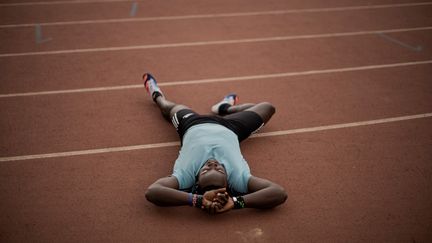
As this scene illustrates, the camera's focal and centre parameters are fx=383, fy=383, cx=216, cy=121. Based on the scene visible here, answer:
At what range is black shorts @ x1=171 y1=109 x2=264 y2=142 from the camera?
387cm

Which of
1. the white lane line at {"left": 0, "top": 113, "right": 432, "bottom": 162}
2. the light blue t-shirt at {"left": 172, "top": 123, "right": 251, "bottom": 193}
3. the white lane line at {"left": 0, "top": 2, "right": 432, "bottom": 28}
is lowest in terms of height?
the light blue t-shirt at {"left": 172, "top": 123, "right": 251, "bottom": 193}

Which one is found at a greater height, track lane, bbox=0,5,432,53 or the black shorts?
track lane, bbox=0,5,432,53

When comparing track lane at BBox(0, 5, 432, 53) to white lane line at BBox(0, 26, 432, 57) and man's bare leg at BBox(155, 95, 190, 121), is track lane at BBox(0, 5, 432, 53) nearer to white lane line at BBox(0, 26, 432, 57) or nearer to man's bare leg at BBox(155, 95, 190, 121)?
white lane line at BBox(0, 26, 432, 57)

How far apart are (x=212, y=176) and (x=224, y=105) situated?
1598mm

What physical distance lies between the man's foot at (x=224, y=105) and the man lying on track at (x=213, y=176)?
52 cm

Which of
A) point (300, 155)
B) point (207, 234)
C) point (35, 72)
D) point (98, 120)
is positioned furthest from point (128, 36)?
point (207, 234)

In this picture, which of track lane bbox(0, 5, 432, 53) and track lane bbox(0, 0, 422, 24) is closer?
track lane bbox(0, 5, 432, 53)

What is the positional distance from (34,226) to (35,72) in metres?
2.99

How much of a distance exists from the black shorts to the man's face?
75cm

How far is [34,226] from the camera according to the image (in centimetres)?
304

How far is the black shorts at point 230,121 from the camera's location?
3.87 meters

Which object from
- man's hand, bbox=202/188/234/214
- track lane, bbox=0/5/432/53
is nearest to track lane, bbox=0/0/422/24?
track lane, bbox=0/5/432/53

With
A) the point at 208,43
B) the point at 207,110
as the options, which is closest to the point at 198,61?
the point at 208,43

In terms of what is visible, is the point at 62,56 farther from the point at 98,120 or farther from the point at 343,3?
the point at 343,3
